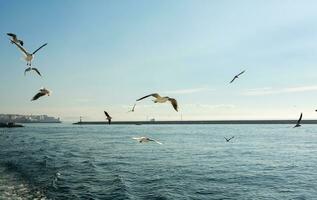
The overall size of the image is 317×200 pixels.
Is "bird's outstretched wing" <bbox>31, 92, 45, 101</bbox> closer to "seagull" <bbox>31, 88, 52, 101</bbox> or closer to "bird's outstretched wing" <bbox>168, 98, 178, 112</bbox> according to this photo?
"seagull" <bbox>31, 88, 52, 101</bbox>

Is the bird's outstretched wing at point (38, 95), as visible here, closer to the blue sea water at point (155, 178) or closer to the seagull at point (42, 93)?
the seagull at point (42, 93)

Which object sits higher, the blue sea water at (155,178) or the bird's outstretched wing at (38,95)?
the bird's outstretched wing at (38,95)

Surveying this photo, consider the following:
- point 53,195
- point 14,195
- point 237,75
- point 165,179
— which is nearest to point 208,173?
point 165,179

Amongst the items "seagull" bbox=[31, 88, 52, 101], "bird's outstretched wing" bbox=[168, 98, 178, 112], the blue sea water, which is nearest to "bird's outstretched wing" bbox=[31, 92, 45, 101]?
"seagull" bbox=[31, 88, 52, 101]

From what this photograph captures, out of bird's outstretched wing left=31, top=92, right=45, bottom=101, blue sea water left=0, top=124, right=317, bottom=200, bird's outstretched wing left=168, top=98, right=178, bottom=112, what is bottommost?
blue sea water left=0, top=124, right=317, bottom=200

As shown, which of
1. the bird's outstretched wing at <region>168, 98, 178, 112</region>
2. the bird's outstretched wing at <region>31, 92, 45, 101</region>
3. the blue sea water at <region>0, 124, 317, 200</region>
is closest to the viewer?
the bird's outstretched wing at <region>168, 98, 178, 112</region>

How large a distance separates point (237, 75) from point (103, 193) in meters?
17.0

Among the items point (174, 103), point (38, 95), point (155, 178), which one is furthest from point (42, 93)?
point (155, 178)

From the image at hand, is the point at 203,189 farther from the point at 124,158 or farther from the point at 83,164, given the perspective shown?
the point at 124,158

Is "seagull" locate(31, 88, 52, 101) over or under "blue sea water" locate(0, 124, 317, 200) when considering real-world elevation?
over

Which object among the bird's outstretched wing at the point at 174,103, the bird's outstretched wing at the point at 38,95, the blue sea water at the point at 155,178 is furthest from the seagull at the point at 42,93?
the blue sea water at the point at 155,178

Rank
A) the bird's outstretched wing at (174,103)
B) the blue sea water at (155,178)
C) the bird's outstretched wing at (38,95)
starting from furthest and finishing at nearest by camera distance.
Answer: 1. the blue sea water at (155,178)
2. the bird's outstretched wing at (38,95)
3. the bird's outstretched wing at (174,103)

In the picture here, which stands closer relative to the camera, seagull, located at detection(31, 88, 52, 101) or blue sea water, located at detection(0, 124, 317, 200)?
seagull, located at detection(31, 88, 52, 101)

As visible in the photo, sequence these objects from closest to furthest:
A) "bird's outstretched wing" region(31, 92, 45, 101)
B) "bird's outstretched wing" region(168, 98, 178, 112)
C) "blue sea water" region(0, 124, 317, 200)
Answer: "bird's outstretched wing" region(168, 98, 178, 112)
"bird's outstretched wing" region(31, 92, 45, 101)
"blue sea water" region(0, 124, 317, 200)
